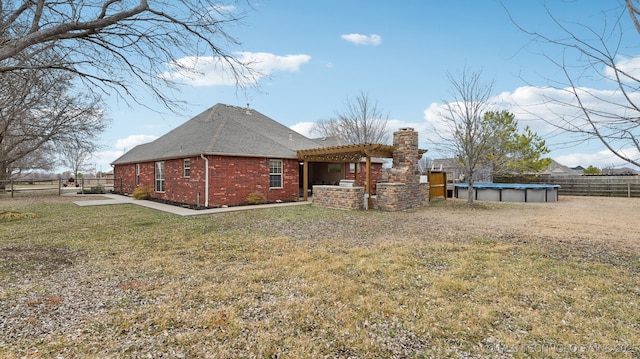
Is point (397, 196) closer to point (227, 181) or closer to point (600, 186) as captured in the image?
point (227, 181)

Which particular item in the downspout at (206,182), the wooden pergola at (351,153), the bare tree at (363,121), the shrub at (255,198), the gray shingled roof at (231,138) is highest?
the bare tree at (363,121)

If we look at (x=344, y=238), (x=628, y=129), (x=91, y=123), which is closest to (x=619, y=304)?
(x=628, y=129)

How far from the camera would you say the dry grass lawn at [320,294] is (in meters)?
2.81

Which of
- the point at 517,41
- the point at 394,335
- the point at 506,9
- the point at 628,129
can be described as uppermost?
the point at 506,9

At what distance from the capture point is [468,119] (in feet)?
43.8

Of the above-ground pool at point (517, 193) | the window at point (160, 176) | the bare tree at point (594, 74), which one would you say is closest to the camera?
the bare tree at point (594, 74)

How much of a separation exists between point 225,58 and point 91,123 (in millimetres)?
17166

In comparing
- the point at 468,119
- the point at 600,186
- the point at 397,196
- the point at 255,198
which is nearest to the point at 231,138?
the point at 255,198

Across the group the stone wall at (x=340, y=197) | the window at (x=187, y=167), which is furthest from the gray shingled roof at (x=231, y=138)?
the stone wall at (x=340, y=197)

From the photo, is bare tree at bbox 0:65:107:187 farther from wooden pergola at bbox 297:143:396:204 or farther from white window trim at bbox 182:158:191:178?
wooden pergola at bbox 297:143:396:204

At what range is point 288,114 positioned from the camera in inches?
817

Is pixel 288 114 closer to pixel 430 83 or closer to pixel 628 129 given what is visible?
pixel 430 83

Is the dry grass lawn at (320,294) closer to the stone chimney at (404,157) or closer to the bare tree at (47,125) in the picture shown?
the stone chimney at (404,157)

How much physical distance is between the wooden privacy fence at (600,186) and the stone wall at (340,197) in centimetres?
1559
